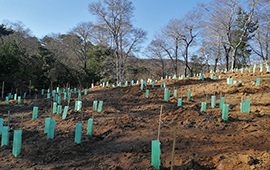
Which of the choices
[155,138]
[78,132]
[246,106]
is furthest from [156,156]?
[246,106]

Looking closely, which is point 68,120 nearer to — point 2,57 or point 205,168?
point 205,168

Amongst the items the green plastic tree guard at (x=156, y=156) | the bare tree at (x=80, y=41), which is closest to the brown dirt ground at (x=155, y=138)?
the green plastic tree guard at (x=156, y=156)

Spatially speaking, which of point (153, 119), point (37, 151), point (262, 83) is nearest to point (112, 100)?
point (153, 119)

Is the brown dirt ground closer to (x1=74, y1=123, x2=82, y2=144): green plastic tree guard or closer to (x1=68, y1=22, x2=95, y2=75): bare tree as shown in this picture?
(x1=74, y1=123, x2=82, y2=144): green plastic tree guard

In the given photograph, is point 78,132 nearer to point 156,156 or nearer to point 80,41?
point 156,156

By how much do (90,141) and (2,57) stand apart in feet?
37.0

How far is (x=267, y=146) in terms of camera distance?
2871 mm

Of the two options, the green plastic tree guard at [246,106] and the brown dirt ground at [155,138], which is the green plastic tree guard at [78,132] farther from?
the green plastic tree guard at [246,106]

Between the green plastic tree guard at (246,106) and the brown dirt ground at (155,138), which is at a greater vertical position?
the green plastic tree guard at (246,106)

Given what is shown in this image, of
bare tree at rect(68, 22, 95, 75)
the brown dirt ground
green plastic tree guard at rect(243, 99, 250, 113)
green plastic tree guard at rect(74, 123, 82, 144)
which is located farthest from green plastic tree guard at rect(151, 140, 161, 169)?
bare tree at rect(68, 22, 95, 75)

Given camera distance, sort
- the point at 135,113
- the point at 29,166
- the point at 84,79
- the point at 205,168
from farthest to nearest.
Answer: the point at 84,79 < the point at 135,113 < the point at 29,166 < the point at 205,168

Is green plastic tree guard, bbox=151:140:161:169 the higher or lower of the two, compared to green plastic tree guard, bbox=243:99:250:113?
lower

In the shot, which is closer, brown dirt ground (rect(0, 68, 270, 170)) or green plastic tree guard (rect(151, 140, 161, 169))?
green plastic tree guard (rect(151, 140, 161, 169))

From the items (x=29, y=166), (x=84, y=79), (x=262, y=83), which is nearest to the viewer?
(x=29, y=166)
